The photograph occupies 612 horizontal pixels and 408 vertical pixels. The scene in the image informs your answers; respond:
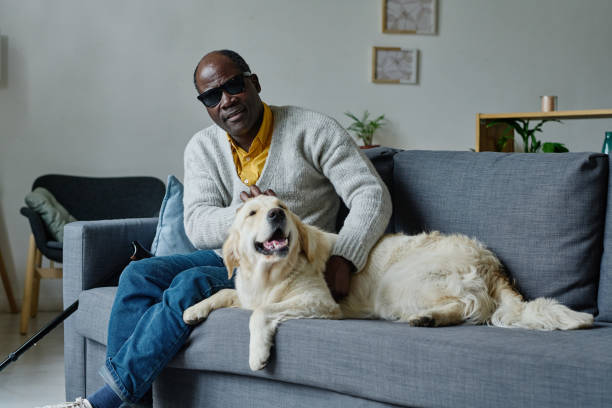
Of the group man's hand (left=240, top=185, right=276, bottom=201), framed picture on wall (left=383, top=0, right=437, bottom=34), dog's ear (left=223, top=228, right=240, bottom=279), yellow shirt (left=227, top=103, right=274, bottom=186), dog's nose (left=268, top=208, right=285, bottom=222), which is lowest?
dog's ear (left=223, top=228, right=240, bottom=279)

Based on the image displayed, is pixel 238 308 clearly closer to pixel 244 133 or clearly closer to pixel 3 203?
pixel 244 133

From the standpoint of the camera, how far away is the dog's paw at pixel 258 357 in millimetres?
1797

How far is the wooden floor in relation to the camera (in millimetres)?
2721

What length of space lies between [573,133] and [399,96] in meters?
1.43

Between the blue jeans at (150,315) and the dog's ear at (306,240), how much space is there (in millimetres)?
371

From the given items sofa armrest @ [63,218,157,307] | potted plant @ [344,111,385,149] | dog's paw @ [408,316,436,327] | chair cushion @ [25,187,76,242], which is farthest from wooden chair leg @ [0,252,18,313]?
dog's paw @ [408,316,436,327]

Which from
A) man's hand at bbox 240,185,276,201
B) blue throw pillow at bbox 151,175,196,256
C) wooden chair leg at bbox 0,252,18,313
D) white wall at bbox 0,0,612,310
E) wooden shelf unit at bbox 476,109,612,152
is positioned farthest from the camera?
white wall at bbox 0,0,612,310

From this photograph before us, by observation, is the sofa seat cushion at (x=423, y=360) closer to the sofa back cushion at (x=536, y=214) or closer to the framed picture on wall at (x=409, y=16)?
the sofa back cushion at (x=536, y=214)

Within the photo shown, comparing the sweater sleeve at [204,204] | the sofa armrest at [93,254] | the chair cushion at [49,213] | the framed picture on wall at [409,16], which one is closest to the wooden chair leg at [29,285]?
the chair cushion at [49,213]

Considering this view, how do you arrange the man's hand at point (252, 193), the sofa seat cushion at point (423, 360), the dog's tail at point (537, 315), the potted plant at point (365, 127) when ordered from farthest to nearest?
the potted plant at point (365, 127)
the man's hand at point (252, 193)
the dog's tail at point (537, 315)
the sofa seat cushion at point (423, 360)

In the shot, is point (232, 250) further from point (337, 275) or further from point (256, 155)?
point (256, 155)

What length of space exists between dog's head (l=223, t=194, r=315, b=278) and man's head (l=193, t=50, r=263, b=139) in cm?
46

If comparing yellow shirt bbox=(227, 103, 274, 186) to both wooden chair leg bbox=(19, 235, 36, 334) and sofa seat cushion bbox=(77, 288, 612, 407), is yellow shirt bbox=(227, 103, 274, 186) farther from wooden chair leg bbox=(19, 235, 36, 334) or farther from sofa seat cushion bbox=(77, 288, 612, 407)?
wooden chair leg bbox=(19, 235, 36, 334)

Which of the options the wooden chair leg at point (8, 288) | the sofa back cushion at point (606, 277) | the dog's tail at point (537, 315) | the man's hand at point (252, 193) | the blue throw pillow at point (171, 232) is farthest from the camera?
the wooden chair leg at point (8, 288)
